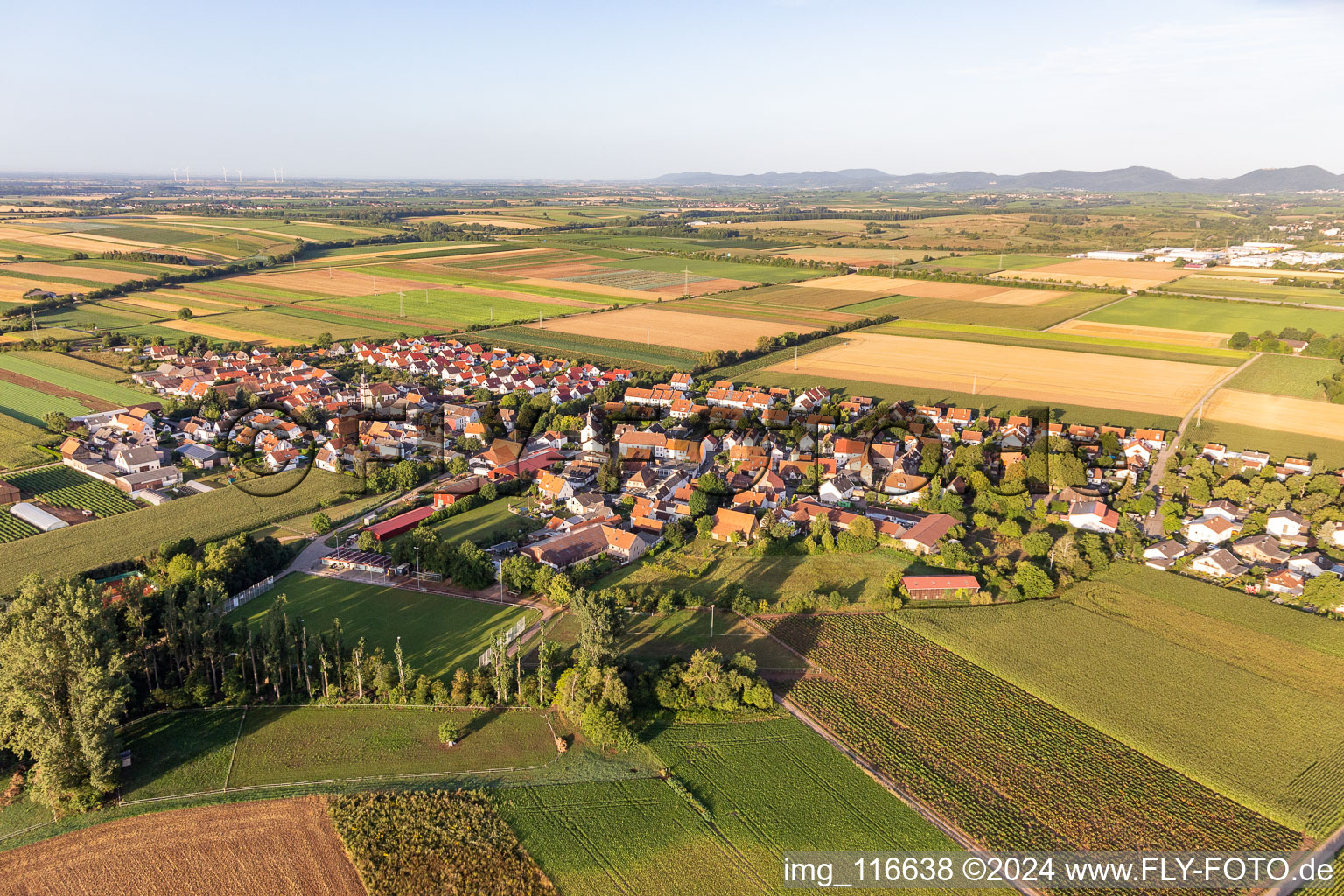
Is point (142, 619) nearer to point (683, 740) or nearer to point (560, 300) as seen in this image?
point (683, 740)

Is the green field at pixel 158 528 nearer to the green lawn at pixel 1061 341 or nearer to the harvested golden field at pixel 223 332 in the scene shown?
the harvested golden field at pixel 223 332

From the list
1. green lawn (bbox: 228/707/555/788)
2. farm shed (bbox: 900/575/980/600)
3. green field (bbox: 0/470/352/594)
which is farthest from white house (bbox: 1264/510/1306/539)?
green field (bbox: 0/470/352/594)

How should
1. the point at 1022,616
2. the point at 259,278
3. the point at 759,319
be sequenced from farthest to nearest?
the point at 259,278 → the point at 759,319 → the point at 1022,616

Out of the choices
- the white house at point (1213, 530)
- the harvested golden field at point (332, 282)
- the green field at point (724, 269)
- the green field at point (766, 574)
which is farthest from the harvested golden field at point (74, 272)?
the white house at point (1213, 530)

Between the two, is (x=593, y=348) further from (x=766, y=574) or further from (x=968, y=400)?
(x=766, y=574)

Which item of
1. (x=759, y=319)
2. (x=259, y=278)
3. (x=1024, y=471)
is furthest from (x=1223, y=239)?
(x=259, y=278)

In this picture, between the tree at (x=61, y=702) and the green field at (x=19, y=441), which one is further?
the green field at (x=19, y=441)

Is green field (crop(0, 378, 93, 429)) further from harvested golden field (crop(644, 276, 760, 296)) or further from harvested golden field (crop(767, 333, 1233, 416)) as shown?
harvested golden field (crop(644, 276, 760, 296))

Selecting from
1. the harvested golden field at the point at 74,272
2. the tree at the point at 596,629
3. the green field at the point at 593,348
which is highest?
the harvested golden field at the point at 74,272
